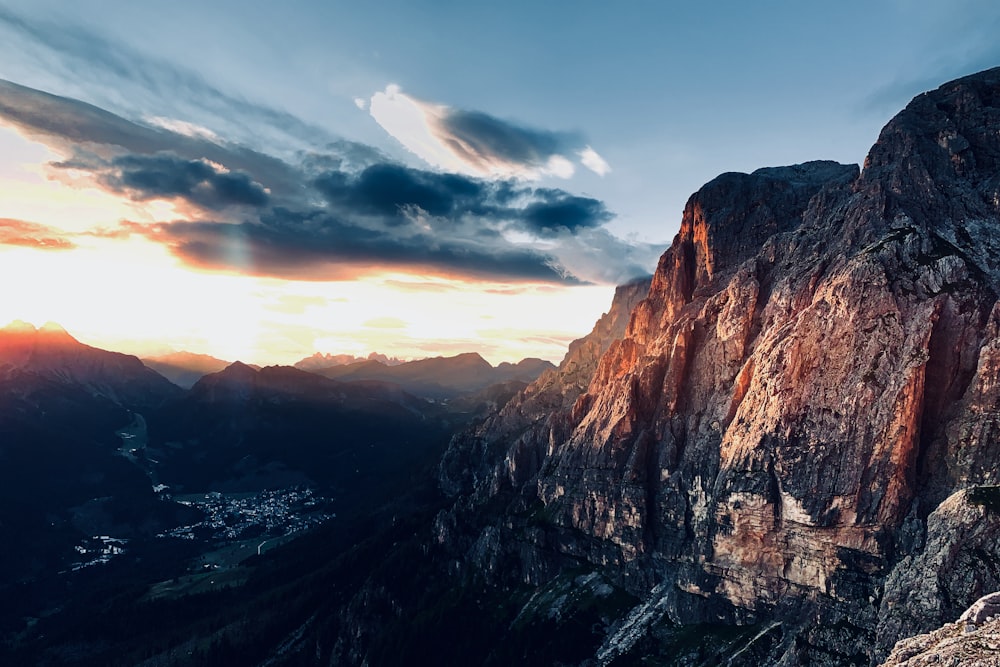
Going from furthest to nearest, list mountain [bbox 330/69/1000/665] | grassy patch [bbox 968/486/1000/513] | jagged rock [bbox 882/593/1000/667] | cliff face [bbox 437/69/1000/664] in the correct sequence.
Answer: cliff face [bbox 437/69/1000/664]
mountain [bbox 330/69/1000/665]
grassy patch [bbox 968/486/1000/513]
jagged rock [bbox 882/593/1000/667]

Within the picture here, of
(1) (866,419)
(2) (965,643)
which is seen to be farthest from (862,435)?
(2) (965,643)

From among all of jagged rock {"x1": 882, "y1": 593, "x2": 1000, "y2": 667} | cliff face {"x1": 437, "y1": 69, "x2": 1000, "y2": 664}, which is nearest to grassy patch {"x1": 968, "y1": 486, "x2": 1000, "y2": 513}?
cliff face {"x1": 437, "y1": 69, "x2": 1000, "y2": 664}

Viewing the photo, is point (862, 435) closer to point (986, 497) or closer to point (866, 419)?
point (866, 419)

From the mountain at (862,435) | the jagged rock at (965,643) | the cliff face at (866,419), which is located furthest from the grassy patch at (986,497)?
the jagged rock at (965,643)

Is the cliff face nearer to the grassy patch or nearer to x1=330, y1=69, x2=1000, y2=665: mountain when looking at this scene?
x1=330, y1=69, x2=1000, y2=665: mountain

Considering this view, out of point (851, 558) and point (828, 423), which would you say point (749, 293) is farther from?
point (851, 558)

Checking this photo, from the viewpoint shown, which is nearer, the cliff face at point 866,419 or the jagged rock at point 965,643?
the jagged rock at point 965,643

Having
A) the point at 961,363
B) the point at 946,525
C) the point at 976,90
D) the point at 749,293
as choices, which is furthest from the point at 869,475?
the point at 976,90

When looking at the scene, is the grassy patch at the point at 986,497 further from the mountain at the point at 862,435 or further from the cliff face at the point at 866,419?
the cliff face at the point at 866,419

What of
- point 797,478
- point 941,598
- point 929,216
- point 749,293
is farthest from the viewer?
point 749,293

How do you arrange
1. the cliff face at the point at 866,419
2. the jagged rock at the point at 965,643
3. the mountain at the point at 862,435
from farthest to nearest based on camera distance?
the cliff face at the point at 866,419 → the mountain at the point at 862,435 → the jagged rock at the point at 965,643

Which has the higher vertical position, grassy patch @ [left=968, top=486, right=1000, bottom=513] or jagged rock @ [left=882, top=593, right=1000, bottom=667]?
grassy patch @ [left=968, top=486, right=1000, bottom=513]
